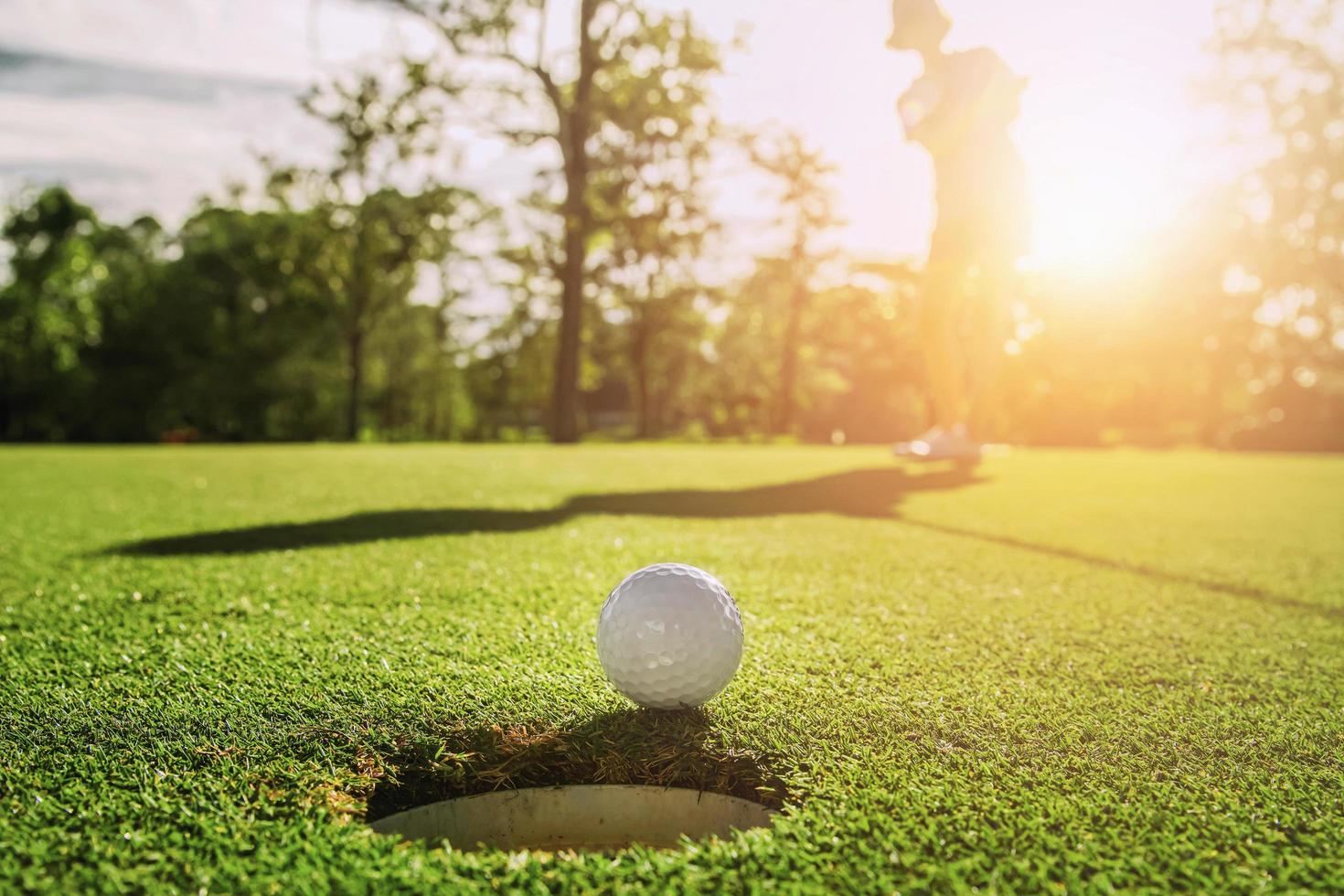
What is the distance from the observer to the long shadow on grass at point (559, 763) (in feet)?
6.20

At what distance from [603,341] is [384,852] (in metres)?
41.9

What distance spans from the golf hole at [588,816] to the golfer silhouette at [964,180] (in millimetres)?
7385

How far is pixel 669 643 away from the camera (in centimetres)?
216

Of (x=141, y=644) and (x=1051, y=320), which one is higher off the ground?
(x=1051, y=320)

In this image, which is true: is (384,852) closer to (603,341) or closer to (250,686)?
(250,686)

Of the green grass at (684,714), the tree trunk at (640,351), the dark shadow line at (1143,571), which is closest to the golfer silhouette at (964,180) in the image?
the dark shadow line at (1143,571)

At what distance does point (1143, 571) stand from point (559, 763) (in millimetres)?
3769

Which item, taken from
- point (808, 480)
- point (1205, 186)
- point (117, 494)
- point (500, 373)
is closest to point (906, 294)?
point (1205, 186)

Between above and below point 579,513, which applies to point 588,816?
below

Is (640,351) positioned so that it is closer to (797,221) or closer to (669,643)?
(797,221)

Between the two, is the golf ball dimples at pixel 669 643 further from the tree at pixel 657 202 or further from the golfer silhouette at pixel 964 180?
the tree at pixel 657 202

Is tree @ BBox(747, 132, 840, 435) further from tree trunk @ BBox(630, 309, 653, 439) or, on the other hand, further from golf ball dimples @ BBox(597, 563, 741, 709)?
golf ball dimples @ BBox(597, 563, 741, 709)

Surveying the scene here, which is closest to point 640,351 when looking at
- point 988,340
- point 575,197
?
point 575,197

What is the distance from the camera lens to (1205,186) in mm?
34500
